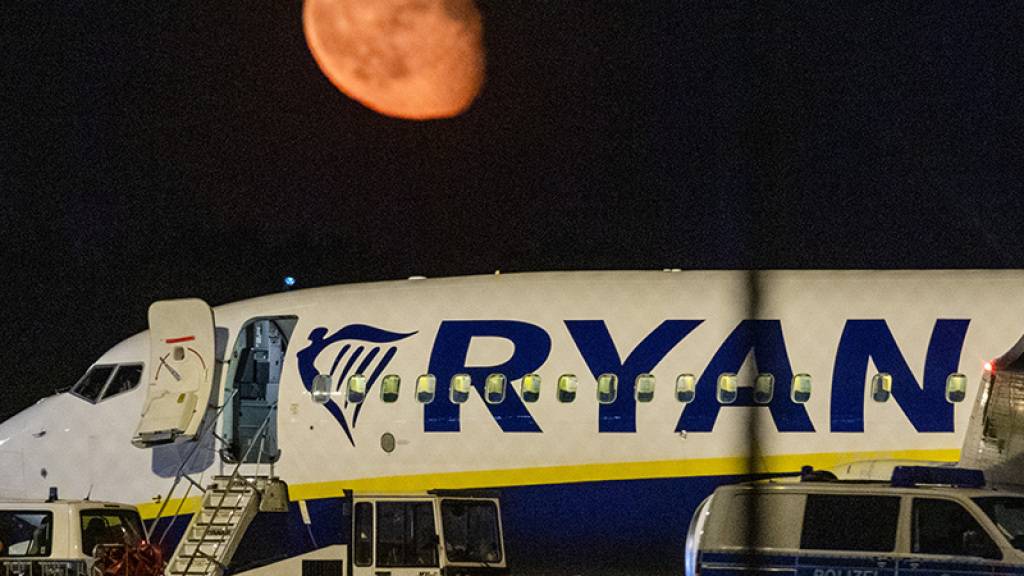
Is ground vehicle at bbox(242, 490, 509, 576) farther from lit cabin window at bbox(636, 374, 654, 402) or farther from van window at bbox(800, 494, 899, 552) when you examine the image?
van window at bbox(800, 494, 899, 552)

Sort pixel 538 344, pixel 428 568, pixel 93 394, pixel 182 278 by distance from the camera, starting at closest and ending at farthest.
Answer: pixel 428 568, pixel 538 344, pixel 93 394, pixel 182 278

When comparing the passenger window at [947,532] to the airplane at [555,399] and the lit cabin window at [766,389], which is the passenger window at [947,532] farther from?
the lit cabin window at [766,389]

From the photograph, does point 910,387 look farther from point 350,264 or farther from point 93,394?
point 350,264

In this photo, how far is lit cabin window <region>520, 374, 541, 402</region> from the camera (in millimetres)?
15938

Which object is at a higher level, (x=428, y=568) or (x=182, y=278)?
(x=182, y=278)

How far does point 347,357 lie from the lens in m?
16.8

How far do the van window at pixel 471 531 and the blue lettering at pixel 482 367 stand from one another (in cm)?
97

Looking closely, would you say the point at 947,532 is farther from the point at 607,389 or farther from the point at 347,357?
the point at 347,357

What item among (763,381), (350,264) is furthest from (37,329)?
(763,381)

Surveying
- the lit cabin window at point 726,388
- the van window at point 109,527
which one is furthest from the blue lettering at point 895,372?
the van window at point 109,527

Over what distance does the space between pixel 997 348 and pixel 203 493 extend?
8042 millimetres

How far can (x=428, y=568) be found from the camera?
14.8 m

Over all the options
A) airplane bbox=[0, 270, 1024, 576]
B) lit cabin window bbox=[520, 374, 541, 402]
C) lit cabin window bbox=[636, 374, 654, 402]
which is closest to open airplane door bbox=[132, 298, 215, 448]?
airplane bbox=[0, 270, 1024, 576]

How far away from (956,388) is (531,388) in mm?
4026
